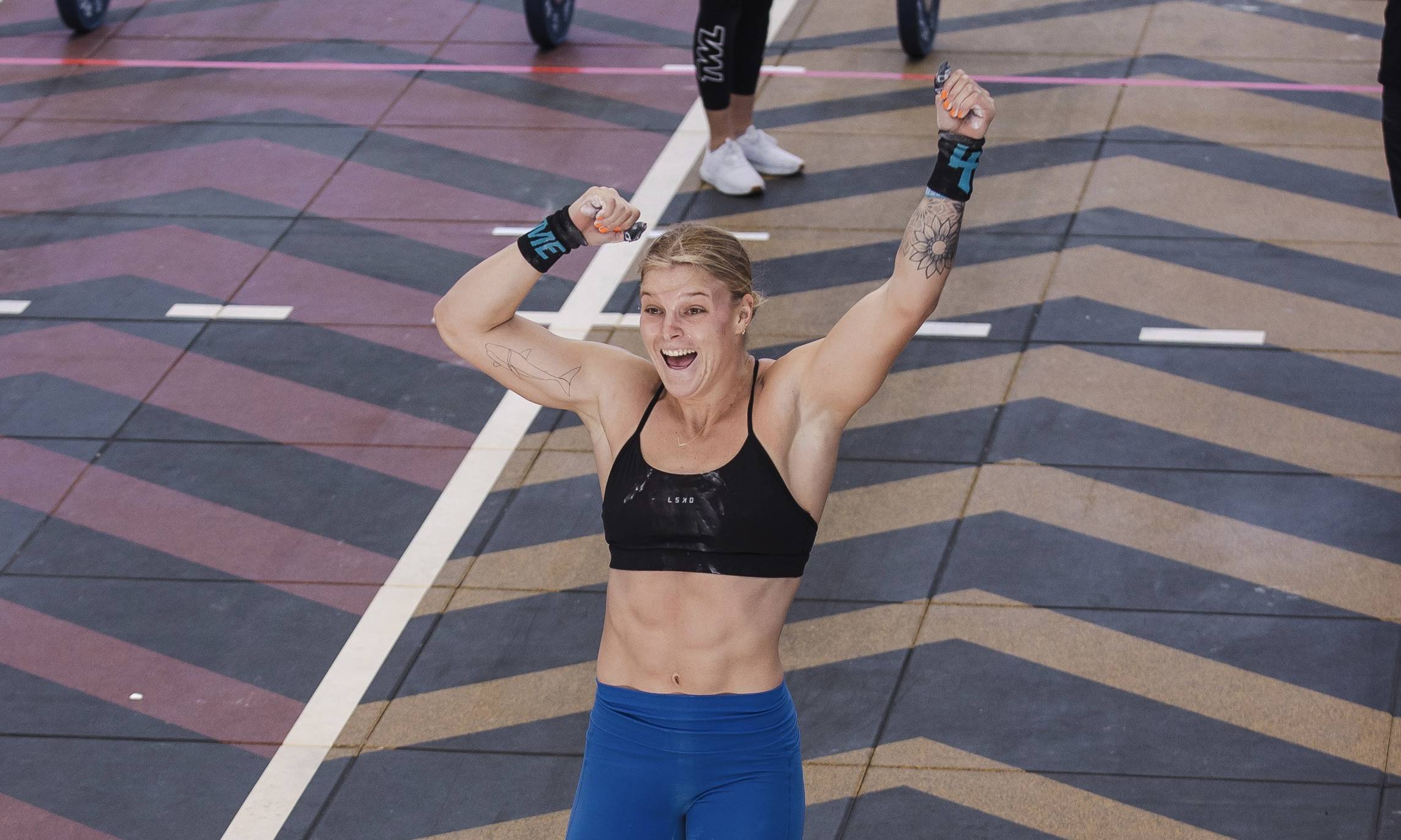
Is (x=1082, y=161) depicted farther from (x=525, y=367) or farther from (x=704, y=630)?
(x=704, y=630)

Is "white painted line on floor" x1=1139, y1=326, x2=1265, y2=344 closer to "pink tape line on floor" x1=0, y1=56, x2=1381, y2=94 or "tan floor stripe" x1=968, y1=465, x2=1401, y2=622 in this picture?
"tan floor stripe" x1=968, y1=465, x2=1401, y2=622

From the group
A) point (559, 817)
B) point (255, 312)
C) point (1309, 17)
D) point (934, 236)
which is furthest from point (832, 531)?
point (1309, 17)

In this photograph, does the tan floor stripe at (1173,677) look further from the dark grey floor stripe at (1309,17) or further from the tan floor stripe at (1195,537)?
the dark grey floor stripe at (1309,17)

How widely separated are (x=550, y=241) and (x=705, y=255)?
39cm

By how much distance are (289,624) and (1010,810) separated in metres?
2.58

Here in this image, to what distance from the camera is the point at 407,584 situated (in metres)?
5.88

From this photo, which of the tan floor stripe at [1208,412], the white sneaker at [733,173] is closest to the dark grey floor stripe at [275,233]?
the white sneaker at [733,173]

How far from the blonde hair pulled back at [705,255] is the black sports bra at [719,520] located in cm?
32

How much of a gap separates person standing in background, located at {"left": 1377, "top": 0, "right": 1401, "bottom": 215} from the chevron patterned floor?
0.95 metres

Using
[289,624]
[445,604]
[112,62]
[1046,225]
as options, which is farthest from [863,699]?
[112,62]

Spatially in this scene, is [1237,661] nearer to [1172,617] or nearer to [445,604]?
[1172,617]

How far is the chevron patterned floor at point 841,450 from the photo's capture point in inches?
199

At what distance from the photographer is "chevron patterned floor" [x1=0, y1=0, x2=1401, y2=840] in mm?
5051

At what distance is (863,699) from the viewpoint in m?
5.24
